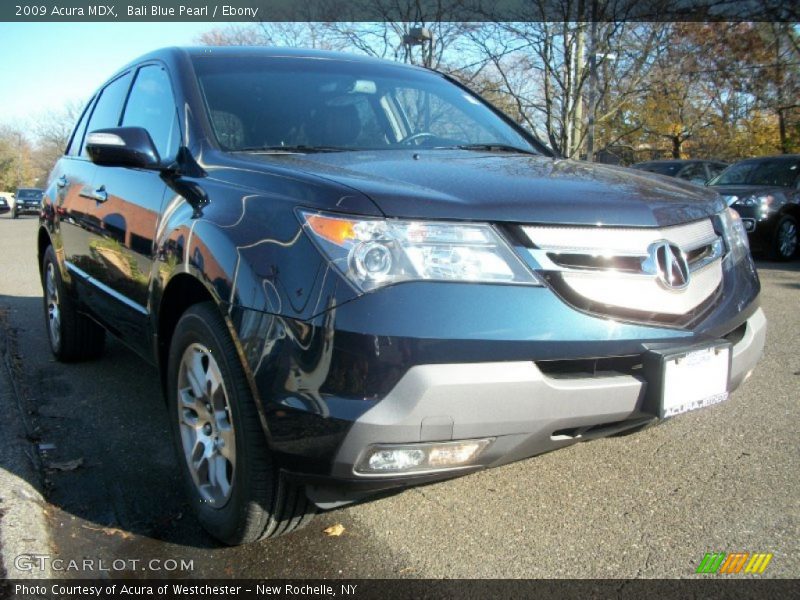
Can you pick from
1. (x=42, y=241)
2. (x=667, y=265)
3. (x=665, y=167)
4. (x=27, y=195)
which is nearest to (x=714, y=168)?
(x=665, y=167)

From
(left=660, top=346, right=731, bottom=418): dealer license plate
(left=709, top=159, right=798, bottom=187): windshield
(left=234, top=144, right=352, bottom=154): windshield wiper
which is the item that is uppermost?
(left=234, top=144, right=352, bottom=154): windshield wiper

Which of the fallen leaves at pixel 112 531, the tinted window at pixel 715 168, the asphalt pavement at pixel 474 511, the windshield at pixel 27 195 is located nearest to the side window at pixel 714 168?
the tinted window at pixel 715 168

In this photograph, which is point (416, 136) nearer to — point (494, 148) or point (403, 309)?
point (494, 148)

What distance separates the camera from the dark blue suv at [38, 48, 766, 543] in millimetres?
1974

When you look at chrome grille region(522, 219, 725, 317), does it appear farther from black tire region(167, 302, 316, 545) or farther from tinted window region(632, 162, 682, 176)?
tinted window region(632, 162, 682, 176)

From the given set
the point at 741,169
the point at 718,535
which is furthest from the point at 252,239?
the point at 741,169

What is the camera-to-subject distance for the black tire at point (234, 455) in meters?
2.22

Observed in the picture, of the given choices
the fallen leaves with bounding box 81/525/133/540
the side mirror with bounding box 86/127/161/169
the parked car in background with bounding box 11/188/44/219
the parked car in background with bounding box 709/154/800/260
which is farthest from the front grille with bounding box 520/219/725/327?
the parked car in background with bounding box 11/188/44/219

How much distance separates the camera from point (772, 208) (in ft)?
34.5

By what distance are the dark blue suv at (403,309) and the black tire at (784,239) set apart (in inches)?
340

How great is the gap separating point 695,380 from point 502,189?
83 centimetres

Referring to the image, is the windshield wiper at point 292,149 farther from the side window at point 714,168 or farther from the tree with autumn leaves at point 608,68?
the side window at point 714,168

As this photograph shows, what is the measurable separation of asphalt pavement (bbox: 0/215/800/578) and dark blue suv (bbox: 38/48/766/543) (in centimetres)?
25

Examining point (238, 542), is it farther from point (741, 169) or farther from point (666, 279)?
point (741, 169)
